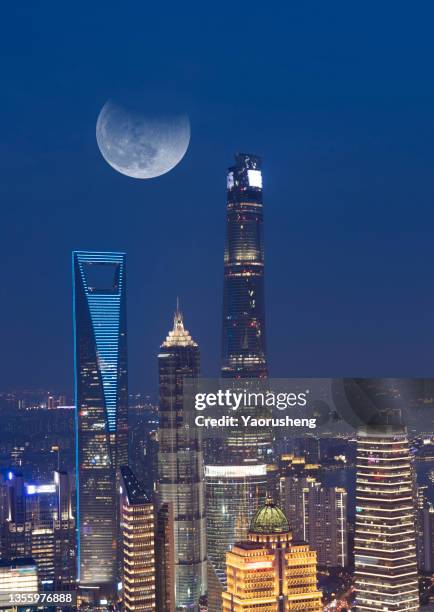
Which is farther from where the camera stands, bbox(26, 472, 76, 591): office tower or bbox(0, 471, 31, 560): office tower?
bbox(0, 471, 31, 560): office tower

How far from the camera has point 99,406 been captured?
18.4 metres

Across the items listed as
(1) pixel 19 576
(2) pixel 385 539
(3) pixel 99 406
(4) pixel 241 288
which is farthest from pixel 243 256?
(2) pixel 385 539

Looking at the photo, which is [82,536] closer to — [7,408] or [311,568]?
[7,408]

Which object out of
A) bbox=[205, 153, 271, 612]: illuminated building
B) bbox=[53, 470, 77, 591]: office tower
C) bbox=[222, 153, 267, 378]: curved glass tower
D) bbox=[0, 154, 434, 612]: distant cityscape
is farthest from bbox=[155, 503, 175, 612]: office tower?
bbox=[222, 153, 267, 378]: curved glass tower

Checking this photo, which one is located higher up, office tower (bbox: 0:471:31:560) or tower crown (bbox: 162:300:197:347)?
tower crown (bbox: 162:300:197:347)

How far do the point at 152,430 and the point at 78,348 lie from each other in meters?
3.71

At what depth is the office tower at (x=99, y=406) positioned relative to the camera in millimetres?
16050

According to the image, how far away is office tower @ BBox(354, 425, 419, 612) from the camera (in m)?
9.85

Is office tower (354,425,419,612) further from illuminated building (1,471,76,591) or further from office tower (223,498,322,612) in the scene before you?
illuminated building (1,471,76,591)

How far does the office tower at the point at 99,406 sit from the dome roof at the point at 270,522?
602 centimetres

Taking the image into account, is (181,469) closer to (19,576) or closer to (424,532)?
(19,576)

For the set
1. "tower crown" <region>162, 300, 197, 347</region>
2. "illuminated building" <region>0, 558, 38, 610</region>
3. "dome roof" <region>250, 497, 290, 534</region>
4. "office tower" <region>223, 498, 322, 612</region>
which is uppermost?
"tower crown" <region>162, 300, 197, 347</region>

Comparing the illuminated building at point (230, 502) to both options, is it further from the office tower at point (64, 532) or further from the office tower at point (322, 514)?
the office tower at point (64, 532)

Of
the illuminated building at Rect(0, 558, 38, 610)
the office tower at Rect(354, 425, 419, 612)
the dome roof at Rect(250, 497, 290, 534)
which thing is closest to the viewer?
the dome roof at Rect(250, 497, 290, 534)
